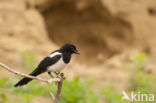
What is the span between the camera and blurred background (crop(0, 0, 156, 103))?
689cm

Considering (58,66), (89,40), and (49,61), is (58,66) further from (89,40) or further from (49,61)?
(89,40)

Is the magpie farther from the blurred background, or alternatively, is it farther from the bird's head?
the blurred background

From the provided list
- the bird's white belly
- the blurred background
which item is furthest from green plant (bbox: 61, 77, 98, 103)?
the bird's white belly

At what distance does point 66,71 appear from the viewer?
24.0 feet

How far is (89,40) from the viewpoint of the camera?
28.7 ft

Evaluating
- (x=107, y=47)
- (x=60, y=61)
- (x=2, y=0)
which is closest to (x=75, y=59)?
(x=107, y=47)

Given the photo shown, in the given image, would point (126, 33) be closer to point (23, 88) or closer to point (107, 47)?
point (107, 47)

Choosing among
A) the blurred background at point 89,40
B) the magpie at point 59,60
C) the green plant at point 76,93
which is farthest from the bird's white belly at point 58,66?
the blurred background at point 89,40

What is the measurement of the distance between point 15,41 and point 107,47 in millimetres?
2221

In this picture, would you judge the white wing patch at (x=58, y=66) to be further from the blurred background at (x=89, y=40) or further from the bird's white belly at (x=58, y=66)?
the blurred background at (x=89, y=40)

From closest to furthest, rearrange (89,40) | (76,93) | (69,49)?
1. (69,49)
2. (76,93)
3. (89,40)

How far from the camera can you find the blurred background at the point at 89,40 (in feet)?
22.6

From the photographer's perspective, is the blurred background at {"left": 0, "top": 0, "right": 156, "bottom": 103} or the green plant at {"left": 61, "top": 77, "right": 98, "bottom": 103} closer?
the green plant at {"left": 61, "top": 77, "right": 98, "bottom": 103}

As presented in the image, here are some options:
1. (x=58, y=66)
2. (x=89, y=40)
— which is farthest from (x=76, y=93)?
(x=89, y=40)
